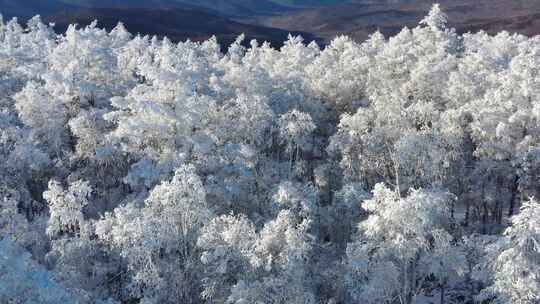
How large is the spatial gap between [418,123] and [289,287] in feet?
57.3

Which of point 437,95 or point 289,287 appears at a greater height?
point 437,95

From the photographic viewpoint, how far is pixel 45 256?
113 ft

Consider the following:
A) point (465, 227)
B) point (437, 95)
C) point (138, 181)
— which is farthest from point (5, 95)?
point (465, 227)

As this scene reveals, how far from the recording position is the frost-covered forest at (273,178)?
1185 inches

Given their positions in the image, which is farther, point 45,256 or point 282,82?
point 282,82

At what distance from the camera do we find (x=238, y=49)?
247 ft

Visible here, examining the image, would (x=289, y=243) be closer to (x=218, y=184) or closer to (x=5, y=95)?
(x=218, y=184)

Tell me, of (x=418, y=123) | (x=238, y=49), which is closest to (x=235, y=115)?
(x=418, y=123)

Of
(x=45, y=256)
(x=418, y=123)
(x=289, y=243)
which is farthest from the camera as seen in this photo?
(x=418, y=123)

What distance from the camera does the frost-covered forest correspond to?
30.1 meters

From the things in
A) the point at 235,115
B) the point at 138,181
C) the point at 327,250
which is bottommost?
the point at 327,250

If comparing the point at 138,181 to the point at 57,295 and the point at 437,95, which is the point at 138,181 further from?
the point at 437,95

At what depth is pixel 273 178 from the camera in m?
43.2

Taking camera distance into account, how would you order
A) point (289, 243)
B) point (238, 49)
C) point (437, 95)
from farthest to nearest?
point (238, 49) < point (437, 95) < point (289, 243)
